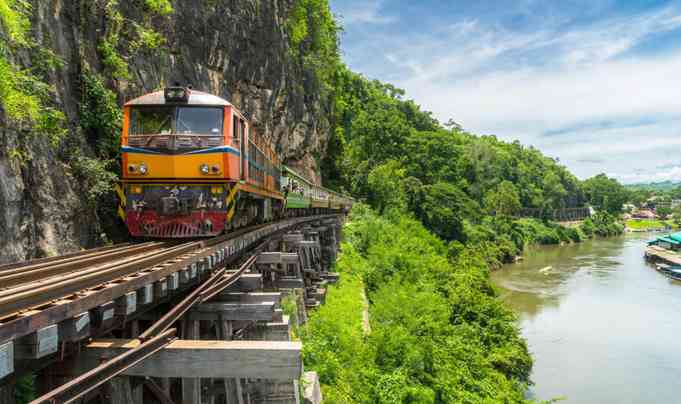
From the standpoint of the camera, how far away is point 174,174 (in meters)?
8.46

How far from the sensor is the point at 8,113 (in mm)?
6945

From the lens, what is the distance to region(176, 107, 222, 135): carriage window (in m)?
8.70

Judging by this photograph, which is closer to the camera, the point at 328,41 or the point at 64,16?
the point at 64,16

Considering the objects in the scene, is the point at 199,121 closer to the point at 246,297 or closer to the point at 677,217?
the point at 246,297

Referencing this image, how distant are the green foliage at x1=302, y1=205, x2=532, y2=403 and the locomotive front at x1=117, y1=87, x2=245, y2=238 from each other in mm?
4828

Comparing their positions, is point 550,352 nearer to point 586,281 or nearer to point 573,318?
point 573,318

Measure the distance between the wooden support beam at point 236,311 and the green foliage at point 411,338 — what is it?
18.2 feet

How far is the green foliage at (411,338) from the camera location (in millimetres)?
12672

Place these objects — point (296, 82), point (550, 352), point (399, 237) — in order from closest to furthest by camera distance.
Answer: point (550, 352), point (296, 82), point (399, 237)

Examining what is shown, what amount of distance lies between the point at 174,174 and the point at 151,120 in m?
1.19

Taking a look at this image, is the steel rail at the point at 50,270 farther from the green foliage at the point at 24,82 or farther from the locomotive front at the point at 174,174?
the green foliage at the point at 24,82

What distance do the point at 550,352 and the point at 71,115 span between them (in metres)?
23.4

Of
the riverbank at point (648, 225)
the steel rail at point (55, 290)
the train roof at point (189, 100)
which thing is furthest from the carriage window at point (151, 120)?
the riverbank at point (648, 225)

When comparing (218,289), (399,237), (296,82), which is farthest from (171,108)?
(399,237)
